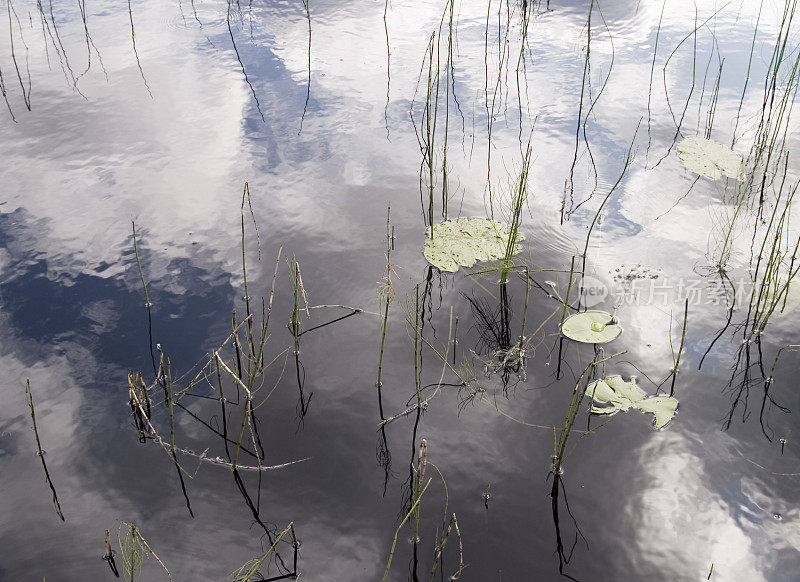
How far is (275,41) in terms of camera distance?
14.9 feet

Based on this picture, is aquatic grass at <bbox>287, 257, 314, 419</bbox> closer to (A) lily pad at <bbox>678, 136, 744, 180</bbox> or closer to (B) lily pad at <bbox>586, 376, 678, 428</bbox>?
(B) lily pad at <bbox>586, 376, 678, 428</bbox>

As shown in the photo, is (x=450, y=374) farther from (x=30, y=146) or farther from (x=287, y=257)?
(x=30, y=146)

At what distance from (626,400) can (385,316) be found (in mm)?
843

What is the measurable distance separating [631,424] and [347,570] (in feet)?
3.31

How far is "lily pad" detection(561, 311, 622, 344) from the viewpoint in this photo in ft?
7.72

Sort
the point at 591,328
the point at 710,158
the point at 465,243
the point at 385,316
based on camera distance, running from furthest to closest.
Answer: the point at 710,158, the point at 465,243, the point at 591,328, the point at 385,316

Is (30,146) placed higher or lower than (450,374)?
higher

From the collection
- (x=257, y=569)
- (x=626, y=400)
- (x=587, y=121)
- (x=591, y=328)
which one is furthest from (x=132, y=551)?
(x=587, y=121)

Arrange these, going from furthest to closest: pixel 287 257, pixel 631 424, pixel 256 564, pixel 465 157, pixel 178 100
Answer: pixel 178 100 → pixel 465 157 → pixel 287 257 → pixel 631 424 → pixel 256 564

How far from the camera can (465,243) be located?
2.80 meters

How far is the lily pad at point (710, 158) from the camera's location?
3.23m

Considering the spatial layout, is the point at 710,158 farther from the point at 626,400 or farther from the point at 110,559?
the point at 110,559

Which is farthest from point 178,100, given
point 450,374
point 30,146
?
point 450,374

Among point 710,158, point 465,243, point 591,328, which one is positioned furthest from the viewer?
point 710,158
